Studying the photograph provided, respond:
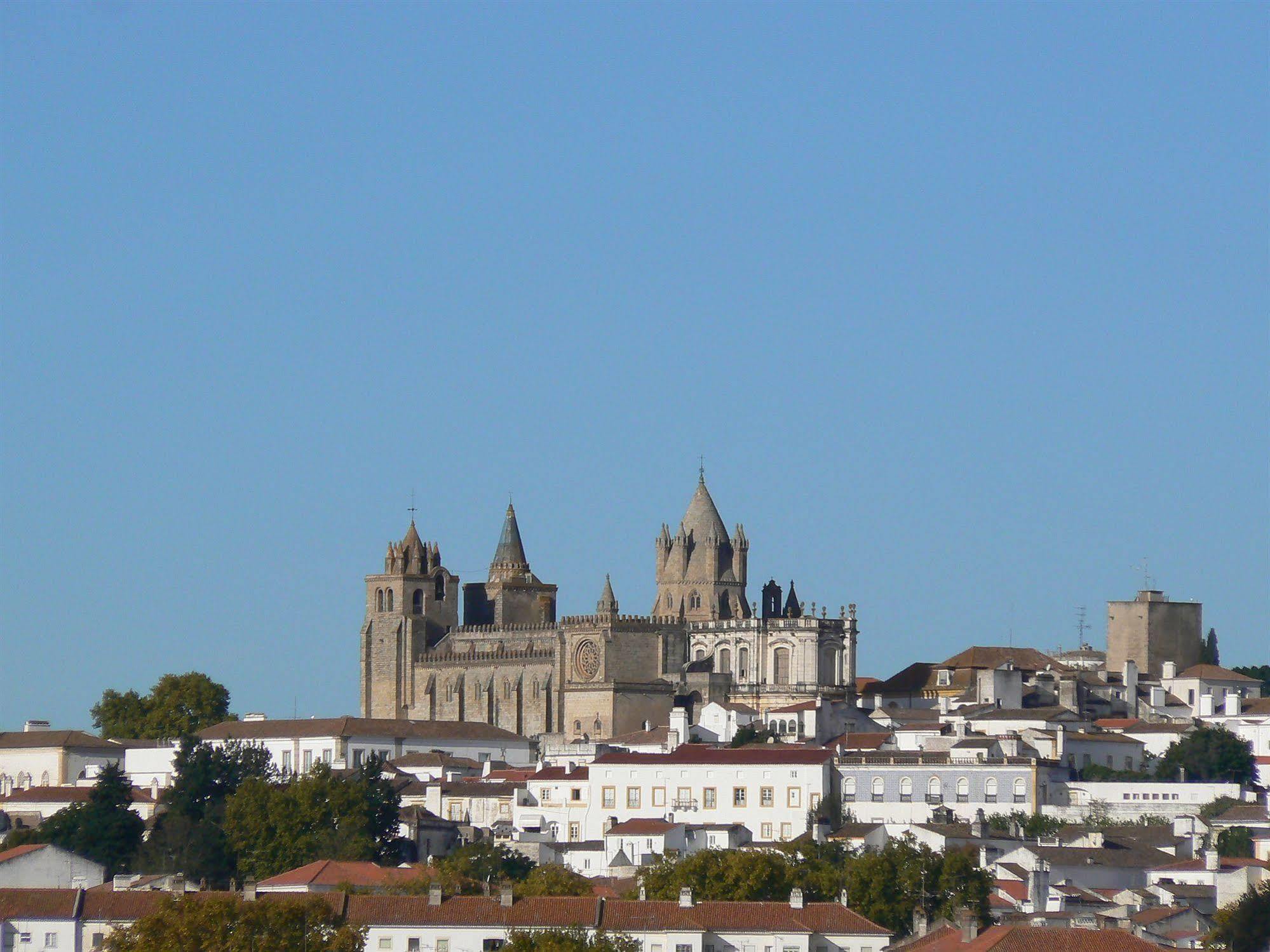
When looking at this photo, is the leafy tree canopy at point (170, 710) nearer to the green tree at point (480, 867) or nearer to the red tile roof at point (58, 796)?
the red tile roof at point (58, 796)

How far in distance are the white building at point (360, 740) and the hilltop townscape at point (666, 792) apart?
180 mm

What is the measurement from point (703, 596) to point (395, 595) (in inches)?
575

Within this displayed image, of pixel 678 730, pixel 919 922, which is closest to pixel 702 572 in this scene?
pixel 678 730

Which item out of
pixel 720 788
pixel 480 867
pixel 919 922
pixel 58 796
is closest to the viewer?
pixel 919 922

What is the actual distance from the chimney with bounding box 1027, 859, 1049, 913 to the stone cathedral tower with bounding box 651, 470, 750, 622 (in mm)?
51893

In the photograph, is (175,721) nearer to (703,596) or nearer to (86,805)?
(703,596)

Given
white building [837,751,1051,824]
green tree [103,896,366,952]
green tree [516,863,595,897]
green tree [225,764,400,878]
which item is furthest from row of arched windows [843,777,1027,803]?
green tree [103,896,366,952]

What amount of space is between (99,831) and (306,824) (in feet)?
23.8

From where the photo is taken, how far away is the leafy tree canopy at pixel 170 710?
14175cm

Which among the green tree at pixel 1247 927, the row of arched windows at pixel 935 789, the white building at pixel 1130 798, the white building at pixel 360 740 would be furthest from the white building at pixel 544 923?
the white building at pixel 360 740

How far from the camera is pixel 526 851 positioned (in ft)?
322

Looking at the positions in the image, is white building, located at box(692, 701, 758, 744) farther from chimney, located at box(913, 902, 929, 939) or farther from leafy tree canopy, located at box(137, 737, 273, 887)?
chimney, located at box(913, 902, 929, 939)

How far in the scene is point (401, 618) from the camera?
144 m

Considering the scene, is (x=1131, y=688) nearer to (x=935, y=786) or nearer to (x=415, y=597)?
(x=935, y=786)
